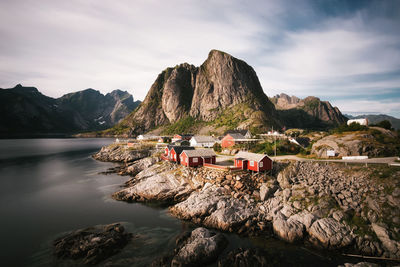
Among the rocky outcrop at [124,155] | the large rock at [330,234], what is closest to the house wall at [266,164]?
the large rock at [330,234]

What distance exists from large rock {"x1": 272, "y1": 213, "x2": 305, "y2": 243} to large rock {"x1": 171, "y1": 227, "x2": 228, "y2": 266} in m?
5.97

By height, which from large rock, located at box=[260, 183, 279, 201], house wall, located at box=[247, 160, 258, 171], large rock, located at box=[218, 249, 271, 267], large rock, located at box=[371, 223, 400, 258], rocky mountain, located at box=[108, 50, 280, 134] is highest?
rocky mountain, located at box=[108, 50, 280, 134]

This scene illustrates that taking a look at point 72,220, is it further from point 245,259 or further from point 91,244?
point 245,259

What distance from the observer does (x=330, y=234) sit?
66.8 ft

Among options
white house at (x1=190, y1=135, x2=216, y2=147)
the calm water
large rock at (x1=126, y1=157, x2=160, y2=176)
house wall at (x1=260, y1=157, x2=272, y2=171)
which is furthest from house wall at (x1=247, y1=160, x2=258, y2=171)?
white house at (x1=190, y1=135, x2=216, y2=147)

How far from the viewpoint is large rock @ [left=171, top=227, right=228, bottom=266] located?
58.5ft

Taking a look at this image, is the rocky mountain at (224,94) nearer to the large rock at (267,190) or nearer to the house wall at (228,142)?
the house wall at (228,142)

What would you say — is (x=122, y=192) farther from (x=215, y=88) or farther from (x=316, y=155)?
(x=215, y=88)

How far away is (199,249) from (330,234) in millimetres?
13331

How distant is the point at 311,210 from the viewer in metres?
23.9

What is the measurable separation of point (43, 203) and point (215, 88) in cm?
16163

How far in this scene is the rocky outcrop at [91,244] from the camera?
1883 centimetres

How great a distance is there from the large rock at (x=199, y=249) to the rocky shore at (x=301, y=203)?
3413 millimetres

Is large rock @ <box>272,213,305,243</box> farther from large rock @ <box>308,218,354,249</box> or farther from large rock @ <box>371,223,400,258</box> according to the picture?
large rock @ <box>371,223,400,258</box>
